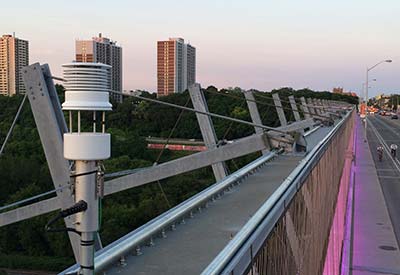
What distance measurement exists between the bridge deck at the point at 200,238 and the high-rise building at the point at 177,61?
31594 millimetres

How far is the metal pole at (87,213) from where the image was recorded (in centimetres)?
247

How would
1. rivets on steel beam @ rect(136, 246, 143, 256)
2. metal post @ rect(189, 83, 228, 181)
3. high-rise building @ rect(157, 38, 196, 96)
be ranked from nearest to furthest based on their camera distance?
rivets on steel beam @ rect(136, 246, 143, 256) < metal post @ rect(189, 83, 228, 181) < high-rise building @ rect(157, 38, 196, 96)

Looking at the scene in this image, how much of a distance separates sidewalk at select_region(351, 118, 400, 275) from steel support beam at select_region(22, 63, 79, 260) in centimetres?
1239

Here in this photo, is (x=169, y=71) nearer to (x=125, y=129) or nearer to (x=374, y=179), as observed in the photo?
(x=125, y=129)

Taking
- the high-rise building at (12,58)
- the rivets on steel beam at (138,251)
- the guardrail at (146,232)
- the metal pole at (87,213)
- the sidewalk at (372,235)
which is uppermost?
the high-rise building at (12,58)

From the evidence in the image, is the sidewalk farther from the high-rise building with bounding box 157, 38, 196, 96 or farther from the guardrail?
the high-rise building with bounding box 157, 38, 196, 96

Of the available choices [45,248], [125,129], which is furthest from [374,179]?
[125,129]

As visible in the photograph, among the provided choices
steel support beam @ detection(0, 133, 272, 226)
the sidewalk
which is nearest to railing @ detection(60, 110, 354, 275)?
steel support beam @ detection(0, 133, 272, 226)

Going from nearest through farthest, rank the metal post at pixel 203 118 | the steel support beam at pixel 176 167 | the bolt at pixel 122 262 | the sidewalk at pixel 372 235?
the bolt at pixel 122 262
the steel support beam at pixel 176 167
the metal post at pixel 203 118
the sidewalk at pixel 372 235

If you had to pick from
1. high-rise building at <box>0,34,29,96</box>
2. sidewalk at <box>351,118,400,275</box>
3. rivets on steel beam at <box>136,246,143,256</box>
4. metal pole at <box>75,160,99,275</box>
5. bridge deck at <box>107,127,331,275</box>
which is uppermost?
high-rise building at <box>0,34,29,96</box>

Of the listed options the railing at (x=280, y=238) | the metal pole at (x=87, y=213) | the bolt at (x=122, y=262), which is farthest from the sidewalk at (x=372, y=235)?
the metal pole at (x=87, y=213)

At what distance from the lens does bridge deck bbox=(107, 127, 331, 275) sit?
332cm

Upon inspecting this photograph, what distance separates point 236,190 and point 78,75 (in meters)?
3.94

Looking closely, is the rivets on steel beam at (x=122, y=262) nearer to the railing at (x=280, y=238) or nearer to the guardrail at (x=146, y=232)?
the guardrail at (x=146, y=232)
